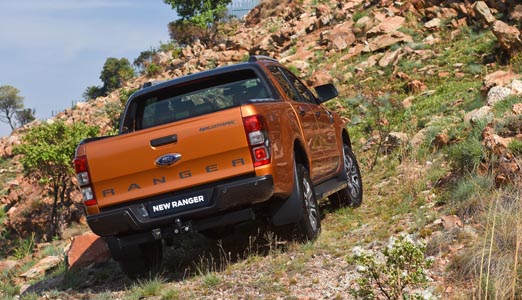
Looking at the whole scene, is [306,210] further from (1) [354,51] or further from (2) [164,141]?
(1) [354,51]

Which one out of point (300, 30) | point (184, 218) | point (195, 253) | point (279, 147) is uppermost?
point (300, 30)

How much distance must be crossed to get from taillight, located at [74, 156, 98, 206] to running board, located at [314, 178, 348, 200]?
2.40 m

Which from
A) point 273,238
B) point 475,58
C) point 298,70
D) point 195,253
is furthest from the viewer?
point 298,70

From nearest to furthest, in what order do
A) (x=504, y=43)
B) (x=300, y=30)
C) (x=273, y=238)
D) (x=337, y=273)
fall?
(x=337, y=273) < (x=273, y=238) < (x=504, y=43) < (x=300, y=30)

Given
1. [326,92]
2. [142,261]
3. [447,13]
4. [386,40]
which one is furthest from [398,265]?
[447,13]

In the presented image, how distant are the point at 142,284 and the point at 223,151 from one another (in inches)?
63.9

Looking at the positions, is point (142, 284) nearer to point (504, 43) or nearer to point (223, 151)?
point (223, 151)

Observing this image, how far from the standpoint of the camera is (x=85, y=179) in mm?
6820

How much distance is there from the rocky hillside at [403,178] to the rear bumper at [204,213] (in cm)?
55

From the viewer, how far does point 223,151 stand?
21.5 ft

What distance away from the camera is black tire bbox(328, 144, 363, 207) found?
31.1ft

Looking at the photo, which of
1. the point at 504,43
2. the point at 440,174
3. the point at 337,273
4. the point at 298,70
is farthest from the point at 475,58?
the point at 337,273

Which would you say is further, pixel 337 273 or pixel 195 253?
pixel 195 253

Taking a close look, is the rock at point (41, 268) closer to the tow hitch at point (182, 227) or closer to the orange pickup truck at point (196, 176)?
the orange pickup truck at point (196, 176)
